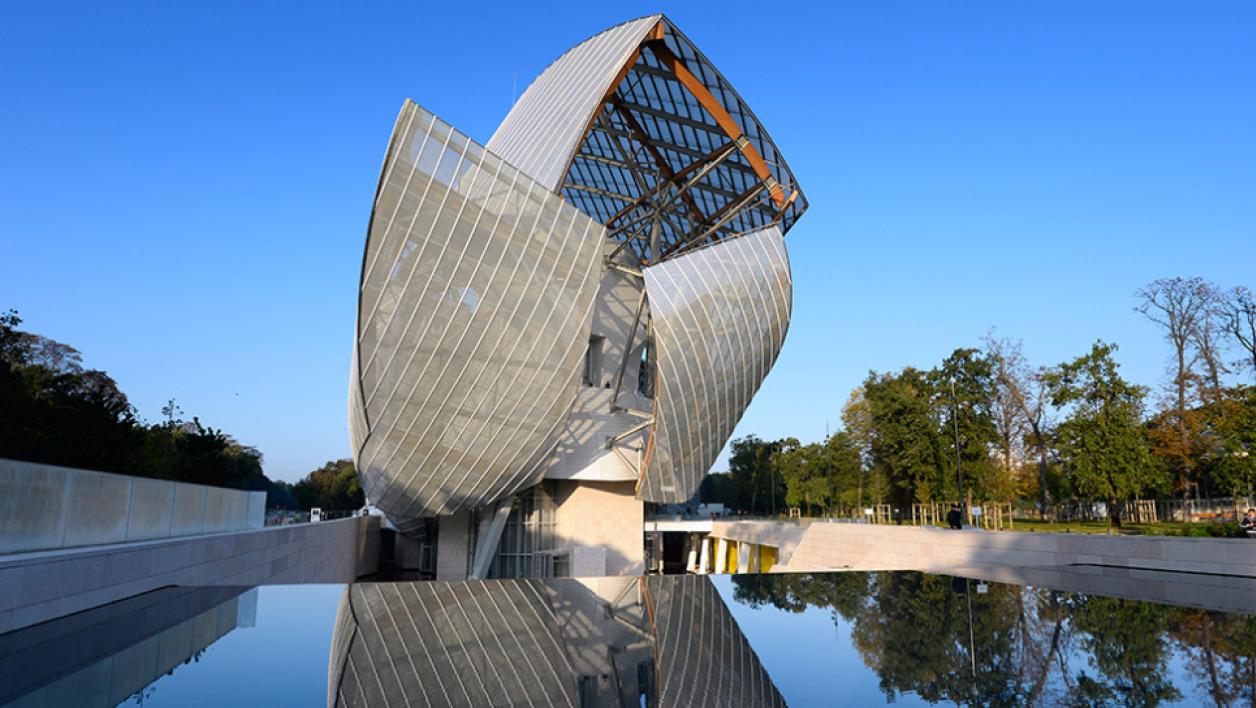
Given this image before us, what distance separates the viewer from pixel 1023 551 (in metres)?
17.7

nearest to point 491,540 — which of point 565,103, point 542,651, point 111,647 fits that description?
point 565,103

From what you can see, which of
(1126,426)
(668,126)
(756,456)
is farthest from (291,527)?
(756,456)

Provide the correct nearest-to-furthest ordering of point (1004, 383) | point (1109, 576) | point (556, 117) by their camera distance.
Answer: point (1109, 576)
point (556, 117)
point (1004, 383)

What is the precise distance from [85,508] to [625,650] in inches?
313

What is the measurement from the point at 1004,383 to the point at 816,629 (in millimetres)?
47808

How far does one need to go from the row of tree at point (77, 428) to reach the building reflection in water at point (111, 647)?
17292 mm

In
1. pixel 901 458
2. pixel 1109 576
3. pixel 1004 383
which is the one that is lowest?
pixel 1109 576

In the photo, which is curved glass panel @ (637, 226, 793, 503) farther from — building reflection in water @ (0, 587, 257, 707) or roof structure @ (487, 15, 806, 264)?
building reflection in water @ (0, 587, 257, 707)

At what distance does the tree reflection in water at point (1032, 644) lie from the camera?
4.66 meters

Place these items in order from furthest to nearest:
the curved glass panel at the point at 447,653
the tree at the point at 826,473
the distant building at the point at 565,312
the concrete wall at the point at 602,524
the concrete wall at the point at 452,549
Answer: the tree at the point at 826,473
the concrete wall at the point at 602,524
the concrete wall at the point at 452,549
the distant building at the point at 565,312
the curved glass panel at the point at 447,653

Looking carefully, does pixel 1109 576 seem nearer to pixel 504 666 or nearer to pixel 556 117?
pixel 504 666

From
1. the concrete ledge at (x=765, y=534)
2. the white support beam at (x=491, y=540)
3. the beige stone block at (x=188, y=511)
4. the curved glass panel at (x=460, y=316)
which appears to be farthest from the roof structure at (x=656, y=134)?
the concrete ledge at (x=765, y=534)

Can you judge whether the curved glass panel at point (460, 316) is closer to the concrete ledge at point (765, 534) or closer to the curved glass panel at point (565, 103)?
the curved glass panel at point (565, 103)

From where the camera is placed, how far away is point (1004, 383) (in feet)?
160
